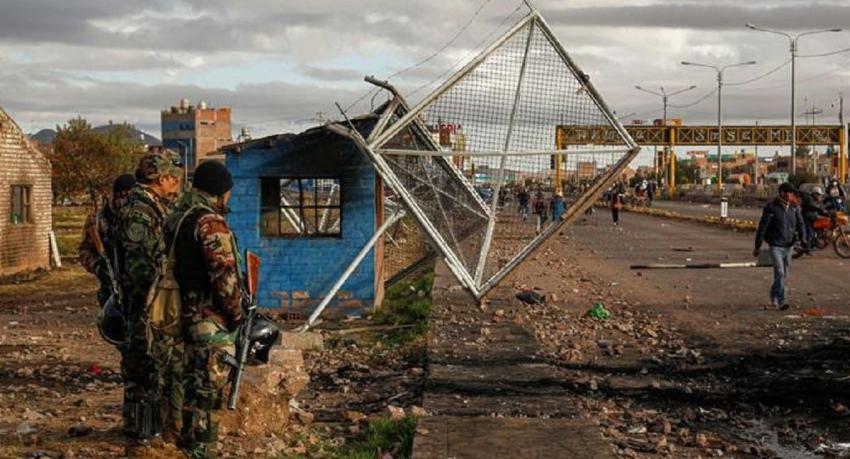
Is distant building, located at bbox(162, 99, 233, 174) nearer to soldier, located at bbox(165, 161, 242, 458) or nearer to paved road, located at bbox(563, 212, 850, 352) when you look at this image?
paved road, located at bbox(563, 212, 850, 352)

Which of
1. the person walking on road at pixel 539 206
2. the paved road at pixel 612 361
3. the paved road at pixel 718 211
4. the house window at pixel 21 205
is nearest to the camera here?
the paved road at pixel 612 361

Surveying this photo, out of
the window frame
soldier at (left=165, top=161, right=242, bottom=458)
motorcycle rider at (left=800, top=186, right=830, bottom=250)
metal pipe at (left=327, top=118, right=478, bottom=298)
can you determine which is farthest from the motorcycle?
soldier at (left=165, top=161, right=242, bottom=458)

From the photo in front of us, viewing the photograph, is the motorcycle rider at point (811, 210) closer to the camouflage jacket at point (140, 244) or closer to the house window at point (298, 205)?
the house window at point (298, 205)

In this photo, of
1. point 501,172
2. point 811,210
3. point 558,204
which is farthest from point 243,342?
point 811,210

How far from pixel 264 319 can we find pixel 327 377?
12.8 feet

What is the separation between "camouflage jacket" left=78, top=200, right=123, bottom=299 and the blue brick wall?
7220mm

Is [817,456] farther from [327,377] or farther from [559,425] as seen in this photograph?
[327,377]

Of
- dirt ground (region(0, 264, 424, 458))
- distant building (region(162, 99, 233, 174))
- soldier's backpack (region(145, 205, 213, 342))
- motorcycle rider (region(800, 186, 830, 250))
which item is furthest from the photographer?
distant building (region(162, 99, 233, 174))

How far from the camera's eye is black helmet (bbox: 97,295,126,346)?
7.19m

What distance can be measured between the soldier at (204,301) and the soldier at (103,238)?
1.68m

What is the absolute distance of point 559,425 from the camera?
7.10 m

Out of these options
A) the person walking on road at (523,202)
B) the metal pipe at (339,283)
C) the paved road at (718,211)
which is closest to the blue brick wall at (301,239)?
the metal pipe at (339,283)

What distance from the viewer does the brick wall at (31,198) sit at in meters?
25.6

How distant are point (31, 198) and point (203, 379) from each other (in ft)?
72.6
